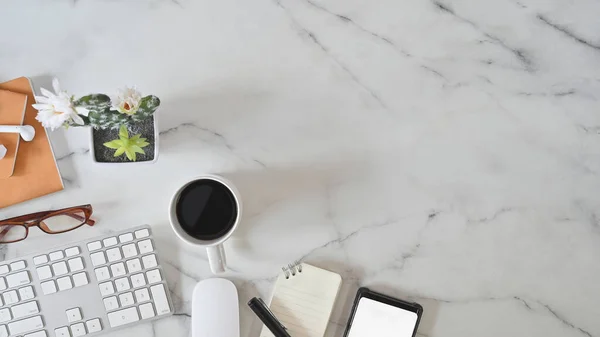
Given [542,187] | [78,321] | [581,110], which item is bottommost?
[78,321]

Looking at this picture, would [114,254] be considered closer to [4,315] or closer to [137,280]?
[137,280]

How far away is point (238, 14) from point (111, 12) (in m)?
0.19

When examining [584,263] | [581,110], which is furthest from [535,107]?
[584,263]

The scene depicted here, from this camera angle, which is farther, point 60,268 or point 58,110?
point 60,268

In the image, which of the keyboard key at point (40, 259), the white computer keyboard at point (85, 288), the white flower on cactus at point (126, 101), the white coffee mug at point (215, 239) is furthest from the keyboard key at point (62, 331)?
the white flower on cactus at point (126, 101)

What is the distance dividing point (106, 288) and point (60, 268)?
0.07 metres

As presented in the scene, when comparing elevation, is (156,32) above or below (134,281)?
above

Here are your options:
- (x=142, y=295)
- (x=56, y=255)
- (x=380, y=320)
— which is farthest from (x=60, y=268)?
(x=380, y=320)

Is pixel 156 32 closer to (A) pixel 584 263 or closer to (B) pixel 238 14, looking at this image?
(B) pixel 238 14

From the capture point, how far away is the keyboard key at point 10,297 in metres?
0.87

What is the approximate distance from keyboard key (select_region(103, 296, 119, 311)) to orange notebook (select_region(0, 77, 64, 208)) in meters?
0.18

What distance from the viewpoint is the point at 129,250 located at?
883 mm

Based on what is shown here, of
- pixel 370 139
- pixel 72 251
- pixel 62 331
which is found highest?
pixel 370 139

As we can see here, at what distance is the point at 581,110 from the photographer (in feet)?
2.93
